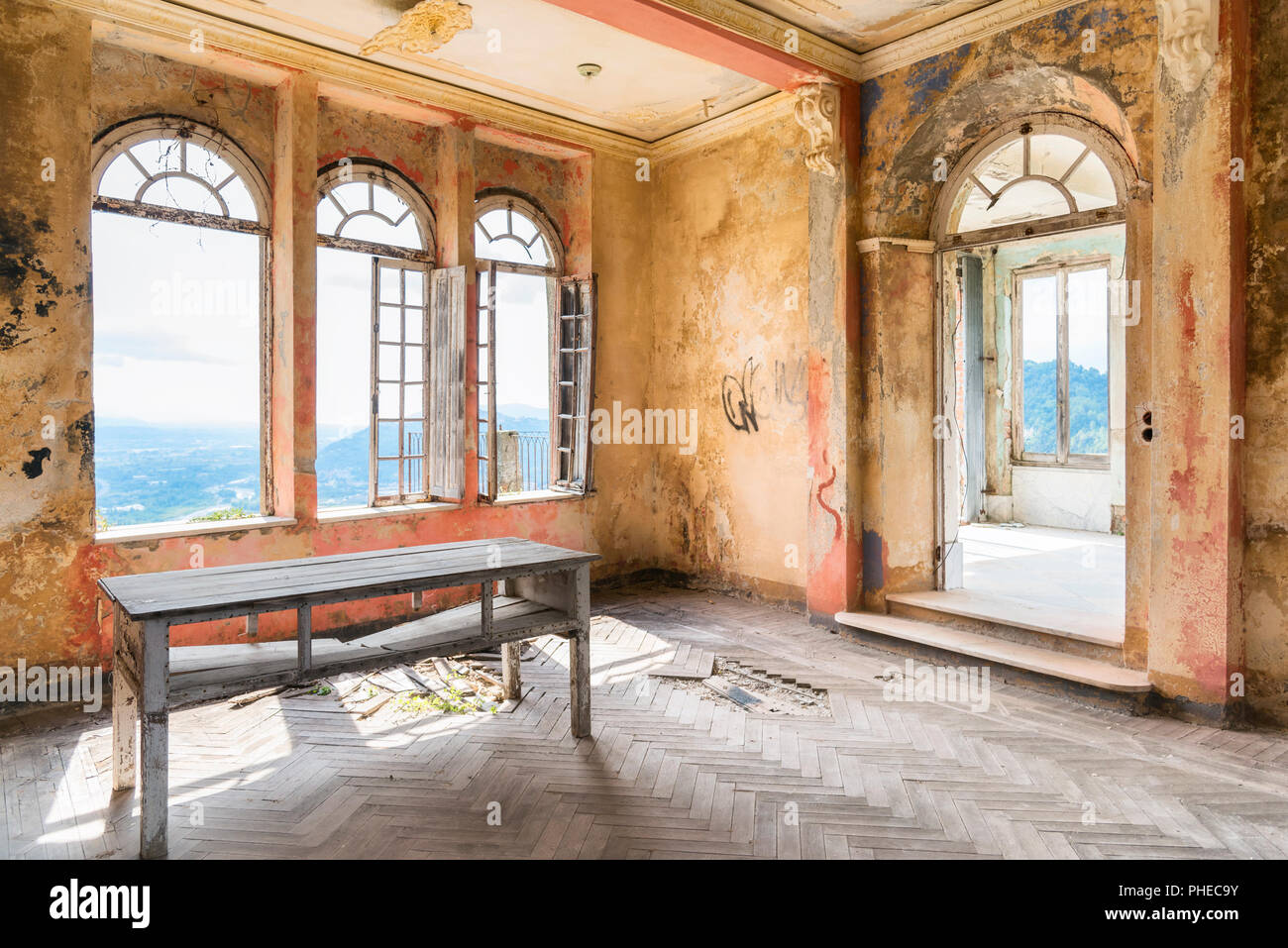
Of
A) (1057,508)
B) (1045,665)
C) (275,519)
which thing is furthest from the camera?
(1057,508)

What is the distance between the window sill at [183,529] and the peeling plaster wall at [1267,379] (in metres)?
5.59

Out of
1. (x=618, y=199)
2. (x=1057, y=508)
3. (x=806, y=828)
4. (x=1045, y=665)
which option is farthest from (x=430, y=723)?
(x=1057, y=508)

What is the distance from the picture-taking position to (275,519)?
516 cm

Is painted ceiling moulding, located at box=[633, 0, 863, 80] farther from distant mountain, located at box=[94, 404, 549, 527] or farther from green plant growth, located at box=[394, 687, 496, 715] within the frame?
distant mountain, located at box=[94, 404, 549, 527]

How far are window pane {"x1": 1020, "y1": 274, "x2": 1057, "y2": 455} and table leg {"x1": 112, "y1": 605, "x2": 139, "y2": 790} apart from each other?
389 inches

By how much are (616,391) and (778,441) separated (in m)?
1.73

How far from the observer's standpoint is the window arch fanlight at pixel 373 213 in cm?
558

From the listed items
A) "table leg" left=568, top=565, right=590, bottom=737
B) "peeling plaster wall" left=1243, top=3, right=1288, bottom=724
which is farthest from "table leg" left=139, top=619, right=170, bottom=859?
"peeling plaster wall" left=1243, top=3, right=1288, bottom=724

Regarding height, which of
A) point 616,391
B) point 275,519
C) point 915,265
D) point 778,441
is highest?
point 915,265

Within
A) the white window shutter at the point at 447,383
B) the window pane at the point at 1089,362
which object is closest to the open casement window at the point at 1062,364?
the window pane at the point at 1089,362

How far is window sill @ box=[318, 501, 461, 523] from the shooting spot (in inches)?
212

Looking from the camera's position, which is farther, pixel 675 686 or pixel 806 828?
pixel 675 686

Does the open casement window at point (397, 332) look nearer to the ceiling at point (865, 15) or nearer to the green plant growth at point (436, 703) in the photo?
the green plant growth at point (436, 703)
